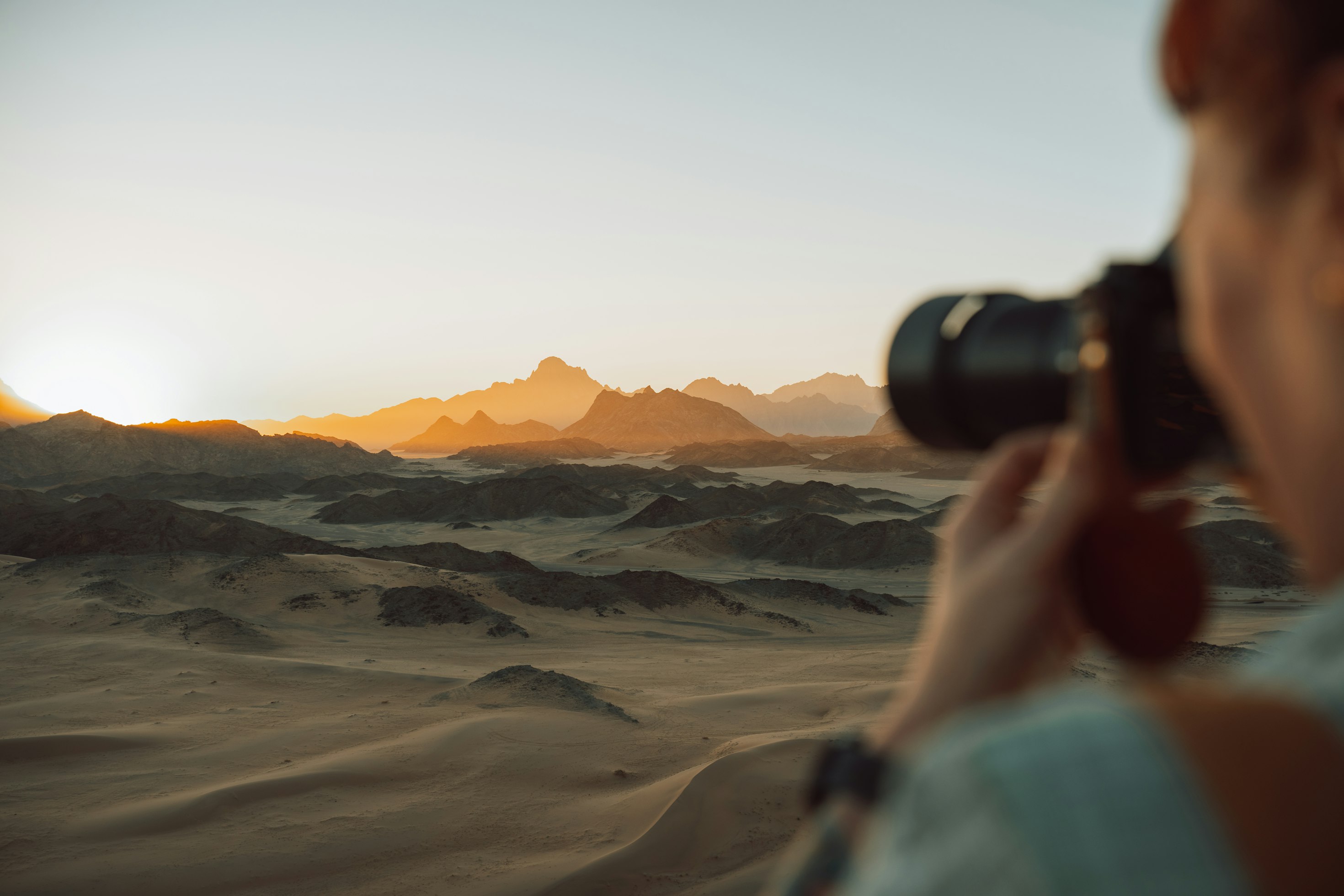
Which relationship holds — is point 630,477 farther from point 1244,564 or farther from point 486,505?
point 1244,564

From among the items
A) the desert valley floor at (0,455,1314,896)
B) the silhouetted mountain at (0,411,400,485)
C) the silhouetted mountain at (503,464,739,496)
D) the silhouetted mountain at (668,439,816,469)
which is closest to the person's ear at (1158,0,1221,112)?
the desert valley floor at (0,455,1314,896)

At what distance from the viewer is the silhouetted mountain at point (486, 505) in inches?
1474

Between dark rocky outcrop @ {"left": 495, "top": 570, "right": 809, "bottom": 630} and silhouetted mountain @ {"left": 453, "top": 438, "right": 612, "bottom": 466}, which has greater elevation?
silhouetted mountain @ {"left": 453, "top": 438, "right": 612, "bottom": 466}

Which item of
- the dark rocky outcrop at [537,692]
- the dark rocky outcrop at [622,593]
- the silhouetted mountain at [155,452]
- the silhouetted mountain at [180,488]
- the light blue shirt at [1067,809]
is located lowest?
the dark rocky outcrop at [622,593]

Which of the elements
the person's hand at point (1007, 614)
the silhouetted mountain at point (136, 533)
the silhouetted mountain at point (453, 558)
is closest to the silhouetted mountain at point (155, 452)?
the silhouetted mountain at point (136, 533)

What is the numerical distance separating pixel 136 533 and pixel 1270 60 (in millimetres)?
27085

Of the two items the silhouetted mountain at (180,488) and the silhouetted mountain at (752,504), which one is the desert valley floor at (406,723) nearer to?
the silhouetted mountain at (752,504)

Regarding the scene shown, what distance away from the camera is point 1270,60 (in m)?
0.52

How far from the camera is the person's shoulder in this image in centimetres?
33

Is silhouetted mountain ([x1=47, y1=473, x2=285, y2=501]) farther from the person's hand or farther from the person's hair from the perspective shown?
the person's hair

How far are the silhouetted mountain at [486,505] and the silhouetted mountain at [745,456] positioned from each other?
32966 millimetres

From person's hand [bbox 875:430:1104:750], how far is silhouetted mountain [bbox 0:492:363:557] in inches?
844

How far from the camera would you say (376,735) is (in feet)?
22.6

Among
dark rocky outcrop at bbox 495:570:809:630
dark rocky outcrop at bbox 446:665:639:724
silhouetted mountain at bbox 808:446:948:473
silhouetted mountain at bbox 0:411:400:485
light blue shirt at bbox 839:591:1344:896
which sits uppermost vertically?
silhouetted mountain at bbox 0:411:400:485
